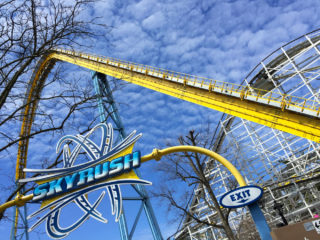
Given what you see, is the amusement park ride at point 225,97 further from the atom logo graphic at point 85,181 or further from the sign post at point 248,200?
the sign post at point 248,200

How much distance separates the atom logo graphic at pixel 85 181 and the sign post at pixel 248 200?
1.88m

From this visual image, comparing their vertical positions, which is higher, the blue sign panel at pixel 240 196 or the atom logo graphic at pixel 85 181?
the atom logo graphic at pixel 85 181

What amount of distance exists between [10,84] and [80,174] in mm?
2499

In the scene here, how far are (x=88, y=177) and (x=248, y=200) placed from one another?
359 centimetres

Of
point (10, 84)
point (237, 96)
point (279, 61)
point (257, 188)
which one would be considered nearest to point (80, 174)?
point (10, 84)

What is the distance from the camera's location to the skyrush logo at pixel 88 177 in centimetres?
530

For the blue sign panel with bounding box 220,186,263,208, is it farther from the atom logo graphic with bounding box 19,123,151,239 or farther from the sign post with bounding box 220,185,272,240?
the atom logo graphic with bounding box 19,123,151,239

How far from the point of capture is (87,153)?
590 cm

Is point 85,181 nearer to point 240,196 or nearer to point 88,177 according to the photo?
point 88,177

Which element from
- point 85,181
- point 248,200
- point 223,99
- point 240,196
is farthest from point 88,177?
point 223,99

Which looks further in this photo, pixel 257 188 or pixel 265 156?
pixel 265 156

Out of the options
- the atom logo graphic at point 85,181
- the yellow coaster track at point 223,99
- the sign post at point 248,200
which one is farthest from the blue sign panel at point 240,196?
the yellow coaster track at point 223,99

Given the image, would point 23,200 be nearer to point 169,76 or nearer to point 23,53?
point 23,53

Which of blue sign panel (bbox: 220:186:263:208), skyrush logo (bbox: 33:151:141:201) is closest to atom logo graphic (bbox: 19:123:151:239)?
skyrush logo (bbox: 33:151:141:201)
